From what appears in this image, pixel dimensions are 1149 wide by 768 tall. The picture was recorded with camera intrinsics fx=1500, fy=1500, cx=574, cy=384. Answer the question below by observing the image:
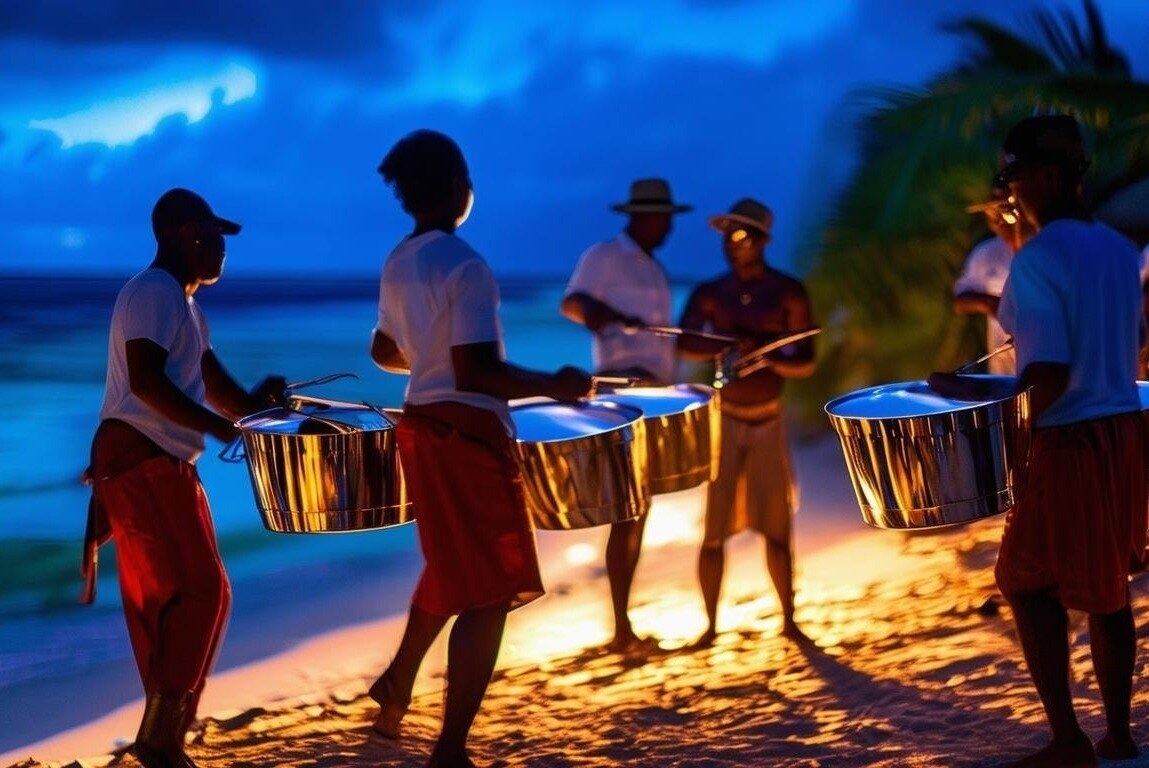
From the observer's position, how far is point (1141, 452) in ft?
11.8

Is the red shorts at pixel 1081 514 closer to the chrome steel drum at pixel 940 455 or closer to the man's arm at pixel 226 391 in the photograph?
the chrome steel drum at pixel 940 455

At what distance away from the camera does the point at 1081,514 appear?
137 inches

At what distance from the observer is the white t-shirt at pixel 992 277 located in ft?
17.3

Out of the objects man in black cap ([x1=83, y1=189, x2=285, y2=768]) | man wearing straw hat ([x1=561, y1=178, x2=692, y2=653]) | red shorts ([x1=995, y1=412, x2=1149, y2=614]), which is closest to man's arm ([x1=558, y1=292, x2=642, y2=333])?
man wearing straw hat ([x1=561, y1=178, x2=692, y2=653])

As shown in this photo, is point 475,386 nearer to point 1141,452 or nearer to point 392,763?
point 392,763

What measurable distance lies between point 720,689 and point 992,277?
5.77ft

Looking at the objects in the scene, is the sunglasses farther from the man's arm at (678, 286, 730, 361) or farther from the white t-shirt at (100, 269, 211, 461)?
the white t-shirt at (100, 269, 211, 461)

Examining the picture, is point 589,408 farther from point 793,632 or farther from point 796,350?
point 793,632

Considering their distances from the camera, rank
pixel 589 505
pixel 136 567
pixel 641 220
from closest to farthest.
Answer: pixel 136 567
pixel 589 505
pixel 641 220

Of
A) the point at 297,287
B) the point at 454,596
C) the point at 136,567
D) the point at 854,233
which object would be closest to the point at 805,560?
the point at 854,233

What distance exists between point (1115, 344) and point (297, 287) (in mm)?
42709

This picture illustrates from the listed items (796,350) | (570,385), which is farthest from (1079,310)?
(796,350)

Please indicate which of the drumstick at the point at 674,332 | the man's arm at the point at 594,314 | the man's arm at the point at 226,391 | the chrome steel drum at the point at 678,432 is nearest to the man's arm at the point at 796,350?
the drumstick at the point at 674,332

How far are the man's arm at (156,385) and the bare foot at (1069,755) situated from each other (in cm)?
215
